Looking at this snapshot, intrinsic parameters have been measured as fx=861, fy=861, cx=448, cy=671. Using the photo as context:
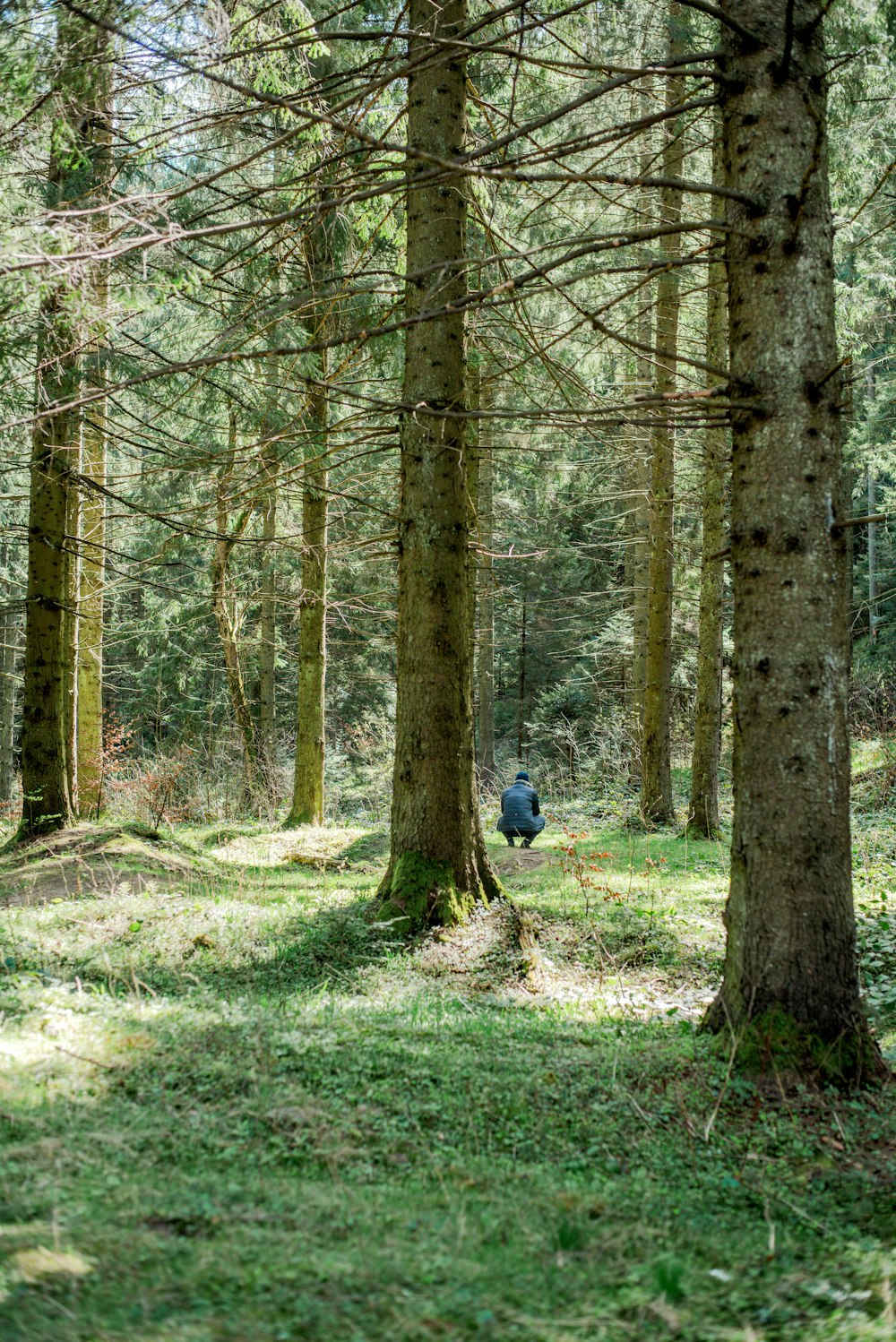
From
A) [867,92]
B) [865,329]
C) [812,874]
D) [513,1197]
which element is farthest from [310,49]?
[865,329]

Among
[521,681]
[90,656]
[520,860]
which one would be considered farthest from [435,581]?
[521,681]

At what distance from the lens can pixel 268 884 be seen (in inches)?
328

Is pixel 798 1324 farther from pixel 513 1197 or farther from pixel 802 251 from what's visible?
pixel 802 251

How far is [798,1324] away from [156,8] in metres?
6.81

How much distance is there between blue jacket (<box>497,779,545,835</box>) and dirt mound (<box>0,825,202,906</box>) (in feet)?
12.9

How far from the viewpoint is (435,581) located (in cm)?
623

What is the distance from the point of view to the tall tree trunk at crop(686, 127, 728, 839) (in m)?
11.0

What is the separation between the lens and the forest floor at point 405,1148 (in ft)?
7.16

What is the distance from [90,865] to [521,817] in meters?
5.32

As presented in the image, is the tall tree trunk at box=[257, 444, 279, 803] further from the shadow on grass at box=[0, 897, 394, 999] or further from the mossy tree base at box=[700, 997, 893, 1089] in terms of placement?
the mossy tree base at box=[700, 997, 893, 1089]

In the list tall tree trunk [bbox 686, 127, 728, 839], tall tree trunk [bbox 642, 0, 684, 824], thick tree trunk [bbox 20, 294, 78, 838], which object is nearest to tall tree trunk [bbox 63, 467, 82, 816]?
thick tree trunk [bbox 20, 294, 78, 838]

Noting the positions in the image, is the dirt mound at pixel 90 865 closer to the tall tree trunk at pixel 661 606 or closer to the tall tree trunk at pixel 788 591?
the tall tree trunk at pixel 788 591

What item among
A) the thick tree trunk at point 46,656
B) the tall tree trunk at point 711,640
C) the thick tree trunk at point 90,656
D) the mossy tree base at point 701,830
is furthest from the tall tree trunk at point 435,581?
Answer: the thick tree trunk at point 90,656

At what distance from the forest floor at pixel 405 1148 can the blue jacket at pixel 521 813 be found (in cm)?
482
